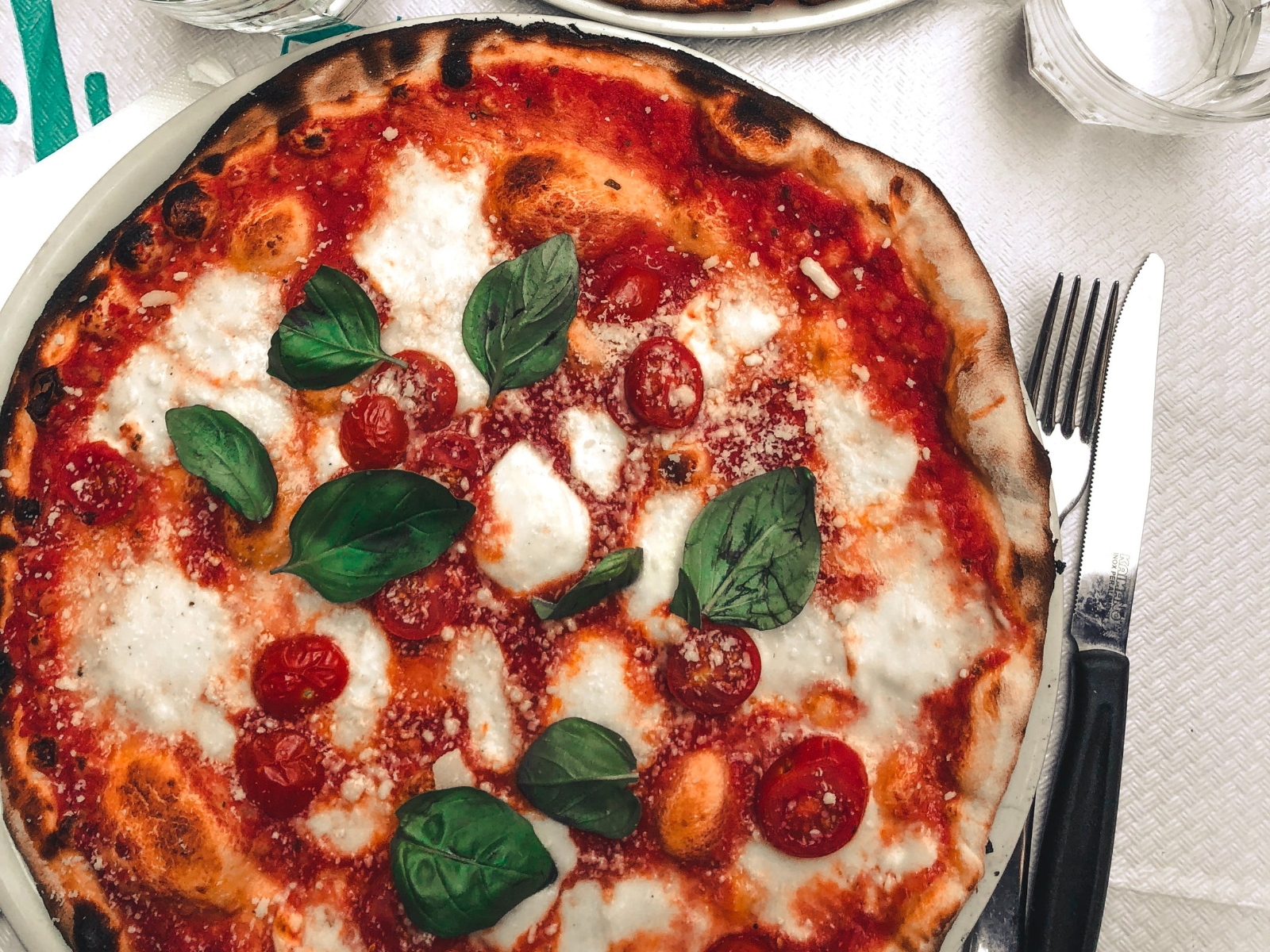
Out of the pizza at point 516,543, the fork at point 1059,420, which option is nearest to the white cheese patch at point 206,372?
the pizza at point 516,543

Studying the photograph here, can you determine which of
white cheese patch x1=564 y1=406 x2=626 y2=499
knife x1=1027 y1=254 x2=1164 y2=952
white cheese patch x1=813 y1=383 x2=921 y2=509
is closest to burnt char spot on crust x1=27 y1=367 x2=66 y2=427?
white cheese patch x1=564 y1=406 x2=626 y2=499

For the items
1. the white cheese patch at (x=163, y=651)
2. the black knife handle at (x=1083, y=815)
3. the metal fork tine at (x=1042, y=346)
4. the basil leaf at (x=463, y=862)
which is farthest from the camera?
the metal fork tine at (x=1042, y=346)

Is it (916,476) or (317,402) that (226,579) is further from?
(916,476)

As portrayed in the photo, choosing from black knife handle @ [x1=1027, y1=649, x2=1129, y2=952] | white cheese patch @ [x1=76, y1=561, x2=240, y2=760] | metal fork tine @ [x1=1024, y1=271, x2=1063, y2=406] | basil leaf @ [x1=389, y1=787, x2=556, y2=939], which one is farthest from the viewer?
metal fork tine @ [x1=1024, y1=271, x2=1063, y2=406]

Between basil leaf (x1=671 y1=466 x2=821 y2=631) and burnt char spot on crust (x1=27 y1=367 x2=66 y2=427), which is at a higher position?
burnt char spot on crust (x1=27 y1=367 x2=66 y2=427)

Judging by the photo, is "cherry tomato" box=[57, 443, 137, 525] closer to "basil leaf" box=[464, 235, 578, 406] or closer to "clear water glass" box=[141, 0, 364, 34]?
"basil leaf" box=[464, 235, 578, 406]

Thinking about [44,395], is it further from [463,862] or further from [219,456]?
[463,862]

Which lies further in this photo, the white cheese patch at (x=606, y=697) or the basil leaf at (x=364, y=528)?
the white cheese patch at (x=606, y=697)

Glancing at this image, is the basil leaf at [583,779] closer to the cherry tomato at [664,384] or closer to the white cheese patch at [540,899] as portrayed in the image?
the white cheese patch at [540,899]
